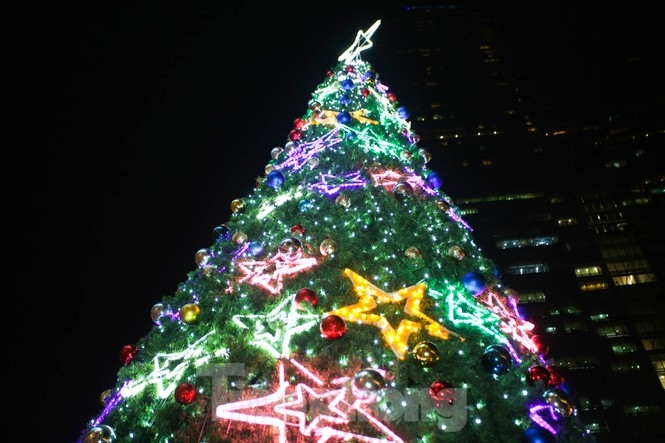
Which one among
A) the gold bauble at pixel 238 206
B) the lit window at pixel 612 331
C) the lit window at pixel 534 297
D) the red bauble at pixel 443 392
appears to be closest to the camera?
the red bauble at pixel 443 392

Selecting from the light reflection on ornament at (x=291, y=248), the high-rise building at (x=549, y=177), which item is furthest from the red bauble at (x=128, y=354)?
the high-rise building at (x=549, y=177)

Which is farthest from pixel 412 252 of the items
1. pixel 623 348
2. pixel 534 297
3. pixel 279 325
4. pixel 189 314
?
pixel 623 348

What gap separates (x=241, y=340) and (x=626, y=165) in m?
52.7

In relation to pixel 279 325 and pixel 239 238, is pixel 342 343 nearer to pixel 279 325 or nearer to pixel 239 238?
pixel 279 325

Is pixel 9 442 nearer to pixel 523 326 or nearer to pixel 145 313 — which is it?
pixel 145 313

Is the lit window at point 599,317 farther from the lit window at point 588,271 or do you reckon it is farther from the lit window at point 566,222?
the lit window at point 566,222

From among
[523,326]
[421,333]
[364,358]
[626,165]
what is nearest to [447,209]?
[523,326]

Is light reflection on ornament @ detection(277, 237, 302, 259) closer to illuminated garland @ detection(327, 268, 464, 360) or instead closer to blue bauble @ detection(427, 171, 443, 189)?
illuminated garland @ detection(327, 268, 464, 360)

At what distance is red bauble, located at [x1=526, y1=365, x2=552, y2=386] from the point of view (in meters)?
2.77

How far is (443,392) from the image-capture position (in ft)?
7.91

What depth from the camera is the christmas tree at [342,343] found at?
247 cm

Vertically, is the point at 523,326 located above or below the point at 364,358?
above

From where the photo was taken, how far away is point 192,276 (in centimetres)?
422

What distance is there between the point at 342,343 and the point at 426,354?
68 cm
